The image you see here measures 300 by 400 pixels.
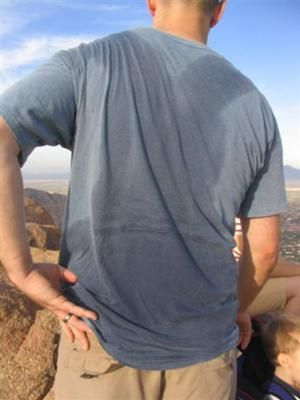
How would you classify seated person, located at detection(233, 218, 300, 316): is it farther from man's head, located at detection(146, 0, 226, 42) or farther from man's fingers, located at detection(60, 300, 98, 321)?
man's head, located at detection(146, 0, 226, 42)

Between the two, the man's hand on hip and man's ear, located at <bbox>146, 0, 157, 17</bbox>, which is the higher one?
man's ear, located at <bbox>146, 0, 157, 17</bbox>

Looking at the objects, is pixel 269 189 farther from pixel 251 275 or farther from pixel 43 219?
pixel 43 219

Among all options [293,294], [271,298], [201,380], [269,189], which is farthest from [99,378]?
[293,294]

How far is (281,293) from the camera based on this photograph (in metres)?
3.74

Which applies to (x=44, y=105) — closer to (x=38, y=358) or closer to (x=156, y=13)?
(x=156, y=13)

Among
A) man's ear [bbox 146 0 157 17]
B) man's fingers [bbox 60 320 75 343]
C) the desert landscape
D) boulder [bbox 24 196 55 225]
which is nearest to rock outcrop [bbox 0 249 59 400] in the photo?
the desert landscape

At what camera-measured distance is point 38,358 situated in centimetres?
357

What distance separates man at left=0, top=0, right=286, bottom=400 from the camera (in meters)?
1.66

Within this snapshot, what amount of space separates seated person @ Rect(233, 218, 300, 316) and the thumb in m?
2.03

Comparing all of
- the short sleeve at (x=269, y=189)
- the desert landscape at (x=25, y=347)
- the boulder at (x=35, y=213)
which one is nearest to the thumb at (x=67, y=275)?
the short sleeve at (x=269, y=189)

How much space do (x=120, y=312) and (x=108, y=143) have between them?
540mm

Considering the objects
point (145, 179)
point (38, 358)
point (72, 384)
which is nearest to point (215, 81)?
point (145, 179)

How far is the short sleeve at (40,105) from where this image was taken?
160 centimetres

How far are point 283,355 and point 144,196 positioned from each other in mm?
1525
